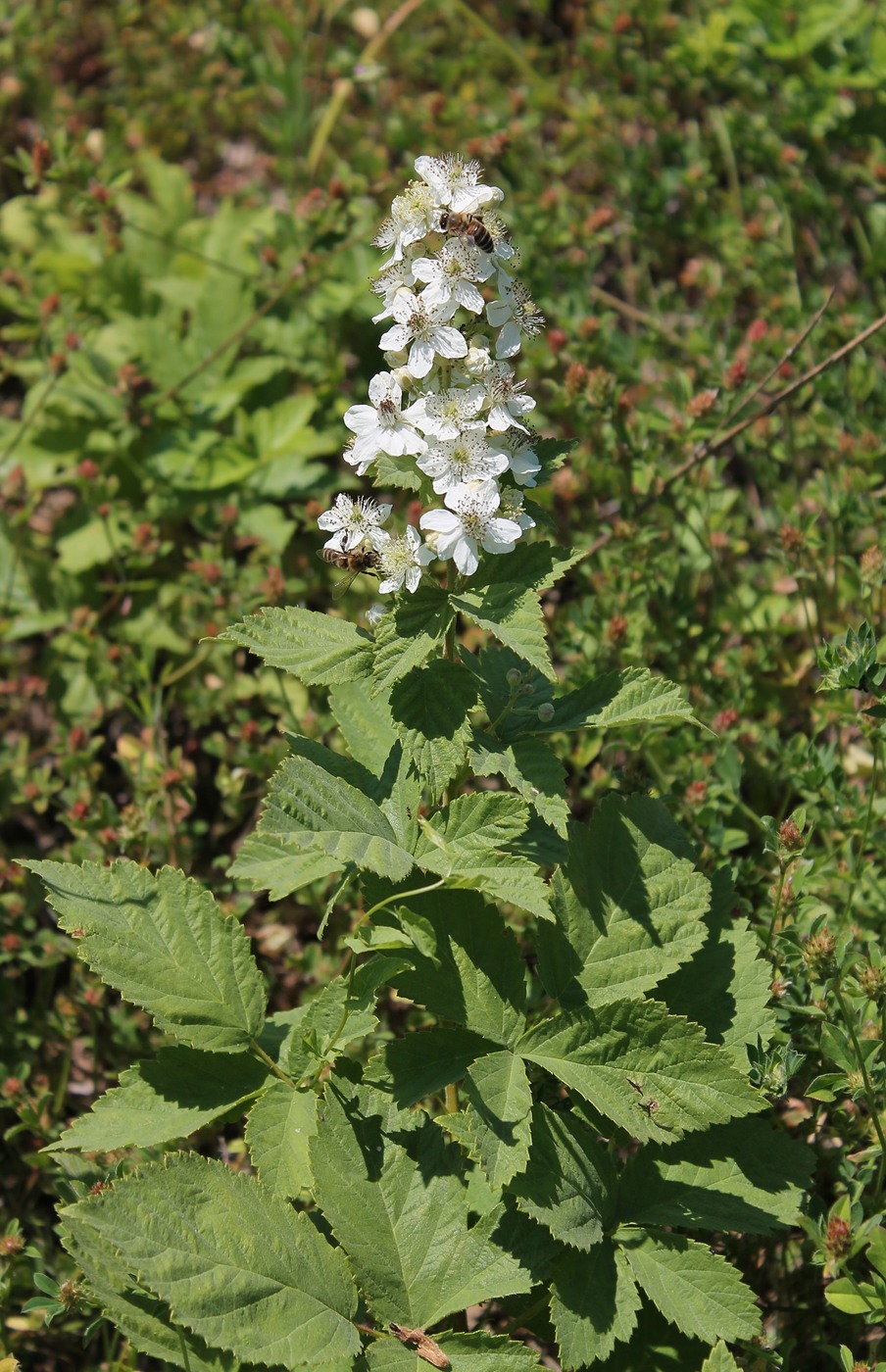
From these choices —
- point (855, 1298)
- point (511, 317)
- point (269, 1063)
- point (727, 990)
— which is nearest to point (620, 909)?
point (727, 990)

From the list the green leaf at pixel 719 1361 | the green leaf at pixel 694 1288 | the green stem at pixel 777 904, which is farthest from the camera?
the green stem at pixel 777 904

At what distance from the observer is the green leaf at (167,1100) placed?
7.89ft

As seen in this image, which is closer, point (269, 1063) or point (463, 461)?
point (463, 461)

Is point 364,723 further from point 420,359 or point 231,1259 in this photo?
point 231,1259

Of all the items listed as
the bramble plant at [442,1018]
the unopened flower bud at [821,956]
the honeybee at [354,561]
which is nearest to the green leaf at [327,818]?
the bramble plant at [442,1018]

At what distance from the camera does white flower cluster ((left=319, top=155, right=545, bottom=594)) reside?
2.28m

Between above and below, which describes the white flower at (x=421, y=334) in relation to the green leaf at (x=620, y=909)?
above

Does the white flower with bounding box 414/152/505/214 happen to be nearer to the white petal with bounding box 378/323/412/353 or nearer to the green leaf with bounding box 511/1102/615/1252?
the white petal with bounding box 378/323/412/353

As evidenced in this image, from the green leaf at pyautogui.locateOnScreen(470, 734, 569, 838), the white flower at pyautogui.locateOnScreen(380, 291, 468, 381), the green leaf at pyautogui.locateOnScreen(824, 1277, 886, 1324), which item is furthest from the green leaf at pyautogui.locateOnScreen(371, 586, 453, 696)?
the green leaf at pyautogui.locateOnScreen(824, 1277, 886, 1324)

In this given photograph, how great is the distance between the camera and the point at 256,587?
4.04 m

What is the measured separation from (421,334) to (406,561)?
0.44m

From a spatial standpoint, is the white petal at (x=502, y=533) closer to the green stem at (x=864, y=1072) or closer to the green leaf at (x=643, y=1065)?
the green leaf at (x=643, y=1065)

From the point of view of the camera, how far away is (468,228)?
2.28 m

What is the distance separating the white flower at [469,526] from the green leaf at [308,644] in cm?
26
